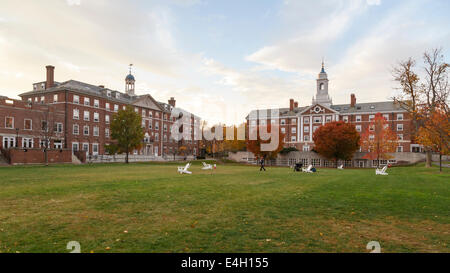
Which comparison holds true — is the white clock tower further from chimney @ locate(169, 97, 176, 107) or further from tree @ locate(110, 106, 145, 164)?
tree @ locate(110, 106, 145, 164)

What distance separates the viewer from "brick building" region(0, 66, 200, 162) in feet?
152

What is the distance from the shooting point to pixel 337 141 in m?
51.3

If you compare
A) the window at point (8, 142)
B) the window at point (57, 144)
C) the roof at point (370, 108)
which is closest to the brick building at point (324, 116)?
the roof at point (370, 108)

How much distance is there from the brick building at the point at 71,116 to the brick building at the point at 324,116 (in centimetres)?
3239

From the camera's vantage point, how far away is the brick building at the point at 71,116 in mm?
46188

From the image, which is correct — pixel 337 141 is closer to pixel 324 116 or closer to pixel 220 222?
pixel 324 116

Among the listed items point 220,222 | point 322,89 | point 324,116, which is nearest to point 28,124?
point 220,222

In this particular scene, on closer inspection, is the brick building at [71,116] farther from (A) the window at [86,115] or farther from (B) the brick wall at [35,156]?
(B) the brick wall at [35,156]

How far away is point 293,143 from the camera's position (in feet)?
270
